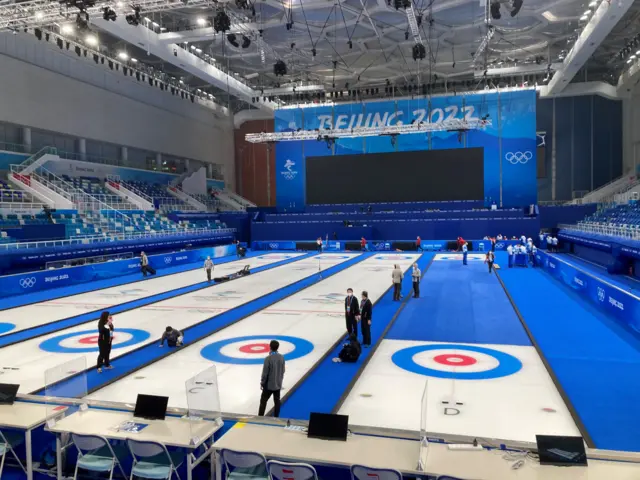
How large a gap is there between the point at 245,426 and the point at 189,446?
688 millimetres

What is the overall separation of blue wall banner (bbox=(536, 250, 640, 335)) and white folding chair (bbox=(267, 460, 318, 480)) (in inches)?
444

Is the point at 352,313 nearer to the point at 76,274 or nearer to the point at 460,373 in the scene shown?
the point at 460,373

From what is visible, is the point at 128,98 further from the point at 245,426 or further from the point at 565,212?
the point at 245,426

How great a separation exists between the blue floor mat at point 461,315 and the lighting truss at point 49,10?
50.5 feet

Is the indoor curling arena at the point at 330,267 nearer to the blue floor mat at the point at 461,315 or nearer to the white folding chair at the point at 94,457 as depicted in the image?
the white folding chair at the point at 94,457

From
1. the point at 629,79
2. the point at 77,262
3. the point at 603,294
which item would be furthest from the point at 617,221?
the point at 77,262

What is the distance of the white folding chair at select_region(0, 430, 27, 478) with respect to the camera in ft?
19.6

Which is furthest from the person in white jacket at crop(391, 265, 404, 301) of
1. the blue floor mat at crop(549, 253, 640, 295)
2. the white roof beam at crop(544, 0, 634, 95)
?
the white roof beam at crop(544, 0, 634, 95)

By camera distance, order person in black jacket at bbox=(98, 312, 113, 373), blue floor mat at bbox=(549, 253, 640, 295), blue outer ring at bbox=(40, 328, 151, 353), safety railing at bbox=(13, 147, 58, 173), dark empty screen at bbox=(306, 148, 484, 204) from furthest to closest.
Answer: dark empty screen at bbox=(306, 148, 484, 204), safety railing at bbox=(13, 147, 58, 173), blue floor mat at bbox=(549, 253, 640, 295), blue outer ring at bbox=(40, 328, 151, 353), person in black jacket at bbox=(98, 312, 113, 373)

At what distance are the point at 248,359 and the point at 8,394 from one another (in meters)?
5.05

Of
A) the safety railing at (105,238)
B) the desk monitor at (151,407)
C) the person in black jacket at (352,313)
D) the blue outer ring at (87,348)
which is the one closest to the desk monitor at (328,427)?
the desk monitor at (151,407)

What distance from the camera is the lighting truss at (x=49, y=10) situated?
815 inches

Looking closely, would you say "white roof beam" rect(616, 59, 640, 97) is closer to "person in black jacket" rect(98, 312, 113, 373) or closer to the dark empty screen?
the dark empty screen

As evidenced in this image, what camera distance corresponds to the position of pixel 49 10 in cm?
2130
